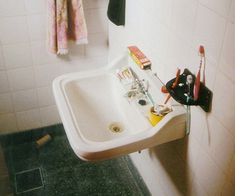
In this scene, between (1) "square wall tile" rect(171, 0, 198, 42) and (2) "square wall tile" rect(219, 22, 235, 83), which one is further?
(1) "square wall tile" rect(171, 0, 198, 42)

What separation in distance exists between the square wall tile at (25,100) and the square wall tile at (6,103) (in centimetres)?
3

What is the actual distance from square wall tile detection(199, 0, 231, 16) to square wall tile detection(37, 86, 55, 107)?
138cm

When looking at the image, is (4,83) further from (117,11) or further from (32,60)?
(117,11)

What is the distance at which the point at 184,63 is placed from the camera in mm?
1194

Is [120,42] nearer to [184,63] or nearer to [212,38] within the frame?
[184,63]

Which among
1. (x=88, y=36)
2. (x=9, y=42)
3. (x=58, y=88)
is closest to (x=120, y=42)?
(x=88, y=36)

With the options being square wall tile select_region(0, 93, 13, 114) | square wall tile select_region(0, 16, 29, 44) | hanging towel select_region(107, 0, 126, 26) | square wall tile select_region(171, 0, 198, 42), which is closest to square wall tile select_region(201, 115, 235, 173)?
square wall tile select_region(171, 0, 198, 42)

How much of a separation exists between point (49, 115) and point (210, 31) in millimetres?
1530

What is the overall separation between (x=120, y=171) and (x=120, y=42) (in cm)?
87

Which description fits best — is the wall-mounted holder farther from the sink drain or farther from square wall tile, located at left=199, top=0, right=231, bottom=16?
the sink drain

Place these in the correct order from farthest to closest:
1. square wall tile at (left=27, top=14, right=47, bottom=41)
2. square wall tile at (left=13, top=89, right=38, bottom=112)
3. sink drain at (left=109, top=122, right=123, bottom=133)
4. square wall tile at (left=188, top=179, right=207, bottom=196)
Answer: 1. square wall tile at (left=13, top=89, right=38, bottom=112)
2. square wall tile at (left=27, top=14, right=47, bottom=41)
3. sink drain at (left=109, top=122, right=123, bottom=133)
4. square wall tile at (left=188, top=179, right=207, bottom=196)

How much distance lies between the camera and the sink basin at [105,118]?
1188 mm

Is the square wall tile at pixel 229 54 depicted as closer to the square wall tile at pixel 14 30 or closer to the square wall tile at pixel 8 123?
the square wall tile at pixel 14 30

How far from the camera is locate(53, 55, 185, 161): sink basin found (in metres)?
1.19
